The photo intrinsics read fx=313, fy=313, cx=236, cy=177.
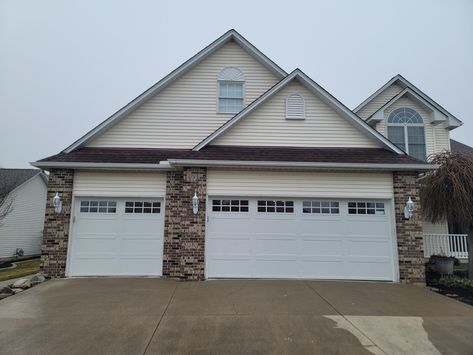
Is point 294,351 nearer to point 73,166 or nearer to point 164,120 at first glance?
point 73,166

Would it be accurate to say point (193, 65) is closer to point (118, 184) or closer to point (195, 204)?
point (118, 184)

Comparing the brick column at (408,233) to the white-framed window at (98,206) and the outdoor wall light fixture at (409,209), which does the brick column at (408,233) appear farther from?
the white-framed window at (98,206)

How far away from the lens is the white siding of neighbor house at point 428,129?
13.2 metres

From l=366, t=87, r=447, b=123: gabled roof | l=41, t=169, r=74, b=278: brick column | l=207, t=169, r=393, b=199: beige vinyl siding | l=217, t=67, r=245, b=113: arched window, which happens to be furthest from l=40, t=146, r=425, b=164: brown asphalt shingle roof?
l=366, t=87, r=447, b=123: gabled roof

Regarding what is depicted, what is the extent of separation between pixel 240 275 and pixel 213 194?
2490 mm

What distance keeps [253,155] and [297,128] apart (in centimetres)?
197

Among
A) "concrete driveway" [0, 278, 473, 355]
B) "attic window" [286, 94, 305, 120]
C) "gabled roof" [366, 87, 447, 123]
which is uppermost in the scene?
"gabled roof" [366, 87, 447, 123]

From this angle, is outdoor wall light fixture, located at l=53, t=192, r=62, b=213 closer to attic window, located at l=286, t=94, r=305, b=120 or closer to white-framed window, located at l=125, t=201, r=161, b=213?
white-framed window, located at l=125, t=201, r=161, b=213

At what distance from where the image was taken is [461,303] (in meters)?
7.25

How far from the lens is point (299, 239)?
927 centimetres

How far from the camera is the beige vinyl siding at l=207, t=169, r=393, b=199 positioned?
939 cm

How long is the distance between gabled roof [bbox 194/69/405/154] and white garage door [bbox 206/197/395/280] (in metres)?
2.06

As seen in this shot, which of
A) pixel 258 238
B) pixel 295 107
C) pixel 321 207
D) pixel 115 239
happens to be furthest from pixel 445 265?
pixel 115 239

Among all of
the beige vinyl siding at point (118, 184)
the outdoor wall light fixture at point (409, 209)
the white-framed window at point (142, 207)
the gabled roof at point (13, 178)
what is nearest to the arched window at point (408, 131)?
the outdoor wall light fixture at point (409, 209)
